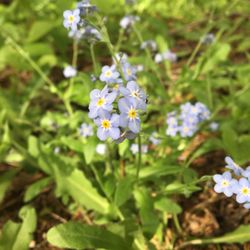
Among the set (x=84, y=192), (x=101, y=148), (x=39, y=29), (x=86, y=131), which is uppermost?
(x=39, y=29)

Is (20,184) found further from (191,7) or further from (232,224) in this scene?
(191,7)

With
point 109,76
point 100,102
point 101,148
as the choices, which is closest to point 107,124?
point 100,102

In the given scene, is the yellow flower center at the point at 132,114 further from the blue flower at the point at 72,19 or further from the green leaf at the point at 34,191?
the green leaf at the point at 34,191

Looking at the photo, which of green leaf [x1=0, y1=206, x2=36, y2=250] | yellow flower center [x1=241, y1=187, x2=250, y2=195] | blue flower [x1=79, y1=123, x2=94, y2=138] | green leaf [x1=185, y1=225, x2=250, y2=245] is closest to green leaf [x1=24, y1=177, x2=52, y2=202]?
green leaf [x1=0, y1=206, x2=36, y2=250]

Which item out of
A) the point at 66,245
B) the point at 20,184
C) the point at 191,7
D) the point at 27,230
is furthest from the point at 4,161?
the point at 191,7

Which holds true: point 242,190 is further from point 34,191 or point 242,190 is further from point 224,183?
point 34,191
